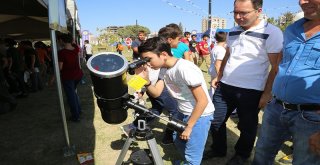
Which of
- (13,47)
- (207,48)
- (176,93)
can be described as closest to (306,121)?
(176,93)

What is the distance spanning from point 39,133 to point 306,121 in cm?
403

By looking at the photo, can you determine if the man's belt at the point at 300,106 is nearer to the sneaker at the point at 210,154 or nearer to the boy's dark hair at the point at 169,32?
the sneaker at the point at 210,154

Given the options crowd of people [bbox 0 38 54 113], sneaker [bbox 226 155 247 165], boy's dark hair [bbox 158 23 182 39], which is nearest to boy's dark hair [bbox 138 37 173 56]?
boy's dark hair [bbox 158 23 182 39]

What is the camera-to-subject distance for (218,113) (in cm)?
301

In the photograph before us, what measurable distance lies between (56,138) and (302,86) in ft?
11.9

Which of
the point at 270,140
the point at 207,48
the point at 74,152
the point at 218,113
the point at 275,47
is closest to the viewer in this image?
the point at 270,140

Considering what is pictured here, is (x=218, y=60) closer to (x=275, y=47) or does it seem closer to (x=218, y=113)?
(x=218, y=113)

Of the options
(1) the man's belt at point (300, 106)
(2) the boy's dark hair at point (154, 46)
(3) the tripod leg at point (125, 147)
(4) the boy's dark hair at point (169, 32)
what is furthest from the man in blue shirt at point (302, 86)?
(4) the boy's dark hair at point (169, 32)

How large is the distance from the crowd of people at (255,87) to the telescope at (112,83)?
493 millimetres

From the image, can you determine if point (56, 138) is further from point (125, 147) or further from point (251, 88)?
point (251, 88)

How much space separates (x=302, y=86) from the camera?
5.79 feet

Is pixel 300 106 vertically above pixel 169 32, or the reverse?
pixel 169 32

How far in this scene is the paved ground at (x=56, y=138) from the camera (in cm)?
352

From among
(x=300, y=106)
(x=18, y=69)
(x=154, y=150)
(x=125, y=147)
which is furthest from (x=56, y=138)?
(x=18, y=69)
